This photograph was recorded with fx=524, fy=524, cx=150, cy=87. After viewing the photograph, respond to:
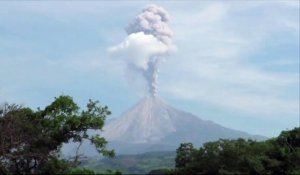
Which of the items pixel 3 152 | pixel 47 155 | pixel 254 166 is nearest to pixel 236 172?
pixel 254 166

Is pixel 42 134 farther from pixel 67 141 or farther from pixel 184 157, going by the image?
pixel 184 157

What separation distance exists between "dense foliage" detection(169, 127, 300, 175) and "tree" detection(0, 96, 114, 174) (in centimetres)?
900

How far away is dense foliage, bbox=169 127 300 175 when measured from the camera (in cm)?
4824

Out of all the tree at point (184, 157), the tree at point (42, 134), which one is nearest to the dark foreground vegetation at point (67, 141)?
the tree at point (42, 134)

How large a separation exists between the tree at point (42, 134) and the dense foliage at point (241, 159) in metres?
9.00

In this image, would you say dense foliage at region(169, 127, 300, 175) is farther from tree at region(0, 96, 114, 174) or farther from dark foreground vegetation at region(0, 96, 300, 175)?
tree at region(0, 96, 114, 174)

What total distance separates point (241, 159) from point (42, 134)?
18928 mm

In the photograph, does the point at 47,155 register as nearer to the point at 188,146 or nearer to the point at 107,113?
the point at 107,113

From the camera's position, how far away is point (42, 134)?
5006 centimetres

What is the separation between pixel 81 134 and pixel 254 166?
16669mm

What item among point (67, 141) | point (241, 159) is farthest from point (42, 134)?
point (241, 159)

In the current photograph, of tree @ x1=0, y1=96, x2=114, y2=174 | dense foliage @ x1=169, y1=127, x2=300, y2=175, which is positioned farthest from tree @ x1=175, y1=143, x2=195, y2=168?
tree @ x1=0, y1=96, x2=114, y2=174

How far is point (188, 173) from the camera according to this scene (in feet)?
170

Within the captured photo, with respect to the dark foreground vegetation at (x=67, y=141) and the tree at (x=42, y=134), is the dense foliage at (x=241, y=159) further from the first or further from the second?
the tree at (x=42, y=134)
